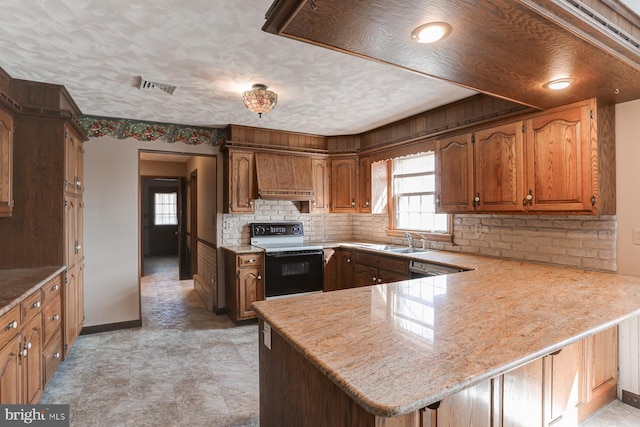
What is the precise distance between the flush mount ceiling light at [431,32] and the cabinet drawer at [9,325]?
243cm

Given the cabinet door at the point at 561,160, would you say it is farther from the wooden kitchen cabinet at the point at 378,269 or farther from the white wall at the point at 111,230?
the white wall at the point at 111,230

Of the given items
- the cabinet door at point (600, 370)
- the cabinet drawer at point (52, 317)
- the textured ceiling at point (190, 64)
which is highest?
the textured ceiling at point (190, 64)

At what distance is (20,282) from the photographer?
7.41 feet

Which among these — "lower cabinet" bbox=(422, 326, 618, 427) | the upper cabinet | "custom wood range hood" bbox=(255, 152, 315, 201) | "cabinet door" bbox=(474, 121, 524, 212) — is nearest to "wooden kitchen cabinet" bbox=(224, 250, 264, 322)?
"custom wood range hood" bbox=(255, 152, 315, 201)

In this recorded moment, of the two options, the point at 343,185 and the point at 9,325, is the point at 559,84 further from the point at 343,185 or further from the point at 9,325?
the point at 9,325

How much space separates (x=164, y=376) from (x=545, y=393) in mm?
2734

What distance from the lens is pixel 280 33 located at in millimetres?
1464

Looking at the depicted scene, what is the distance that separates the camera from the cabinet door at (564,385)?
1708mm

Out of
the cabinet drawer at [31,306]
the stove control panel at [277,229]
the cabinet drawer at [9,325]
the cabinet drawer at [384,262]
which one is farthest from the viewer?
the stove control panel at [277,229]

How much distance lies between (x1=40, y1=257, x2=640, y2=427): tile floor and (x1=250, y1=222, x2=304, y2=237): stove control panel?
1205 mm

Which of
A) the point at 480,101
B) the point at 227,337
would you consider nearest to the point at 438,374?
the point at 480,101

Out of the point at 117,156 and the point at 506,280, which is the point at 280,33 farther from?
the point at 117,156

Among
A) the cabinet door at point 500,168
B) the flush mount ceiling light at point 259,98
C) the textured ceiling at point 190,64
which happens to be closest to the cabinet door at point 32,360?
the textured ceiling at point 190,64

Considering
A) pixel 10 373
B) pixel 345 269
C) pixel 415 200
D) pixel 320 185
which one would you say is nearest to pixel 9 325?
pixel 10 373
